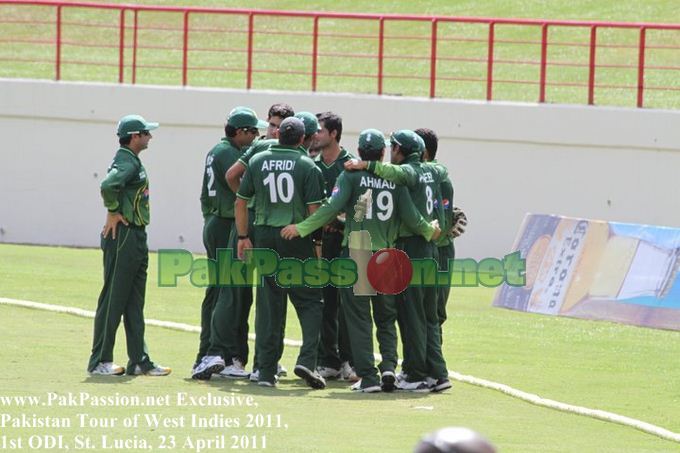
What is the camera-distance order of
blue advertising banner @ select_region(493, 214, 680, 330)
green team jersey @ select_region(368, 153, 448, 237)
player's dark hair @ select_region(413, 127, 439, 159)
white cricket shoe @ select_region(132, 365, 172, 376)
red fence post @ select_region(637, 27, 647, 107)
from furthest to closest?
red fence post @ select_region(637, 27, 647, 107) → blue advertising banner @ select_region(493, 214, 680, 330) → player's dark hair @ select_region(413, 127, 439, 159) → white cricket shoe @ select_region(132, 365, 172, 376) → green team jersey @ select_region(368, 153, 448, 237)

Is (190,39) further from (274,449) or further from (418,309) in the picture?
(274,449)

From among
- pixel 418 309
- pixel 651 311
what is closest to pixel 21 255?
pixel 651 311

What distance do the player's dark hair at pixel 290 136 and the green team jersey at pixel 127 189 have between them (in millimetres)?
1197

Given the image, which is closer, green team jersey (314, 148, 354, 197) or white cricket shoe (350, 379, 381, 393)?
white cricket shoe (350, 379, 381, 393)

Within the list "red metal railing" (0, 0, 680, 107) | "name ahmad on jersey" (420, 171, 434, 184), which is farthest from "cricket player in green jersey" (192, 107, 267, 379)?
"red metal railing" (0, 0, 680, 107)

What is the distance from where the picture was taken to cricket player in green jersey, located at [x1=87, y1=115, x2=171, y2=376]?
11.6m

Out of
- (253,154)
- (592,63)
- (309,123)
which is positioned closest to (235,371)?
(253,154)

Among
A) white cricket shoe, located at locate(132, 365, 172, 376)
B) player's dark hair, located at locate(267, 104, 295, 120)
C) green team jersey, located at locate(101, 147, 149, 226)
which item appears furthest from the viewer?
player's dark hair, located at locate(267, 104, 295, 120)

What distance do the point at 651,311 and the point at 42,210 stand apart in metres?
11.8

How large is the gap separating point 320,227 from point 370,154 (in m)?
0.72

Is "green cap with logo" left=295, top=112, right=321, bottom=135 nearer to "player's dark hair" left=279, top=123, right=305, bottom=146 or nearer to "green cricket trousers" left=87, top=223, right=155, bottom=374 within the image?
"player's dark hair" left=279, top=123, right=305, bottom=146

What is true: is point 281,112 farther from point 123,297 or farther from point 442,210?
point 123,297

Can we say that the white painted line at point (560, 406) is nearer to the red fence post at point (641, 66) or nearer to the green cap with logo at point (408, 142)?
the green cap with logo at point (408, 142)

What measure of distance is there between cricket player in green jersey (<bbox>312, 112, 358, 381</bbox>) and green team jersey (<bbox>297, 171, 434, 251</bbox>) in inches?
9.4
